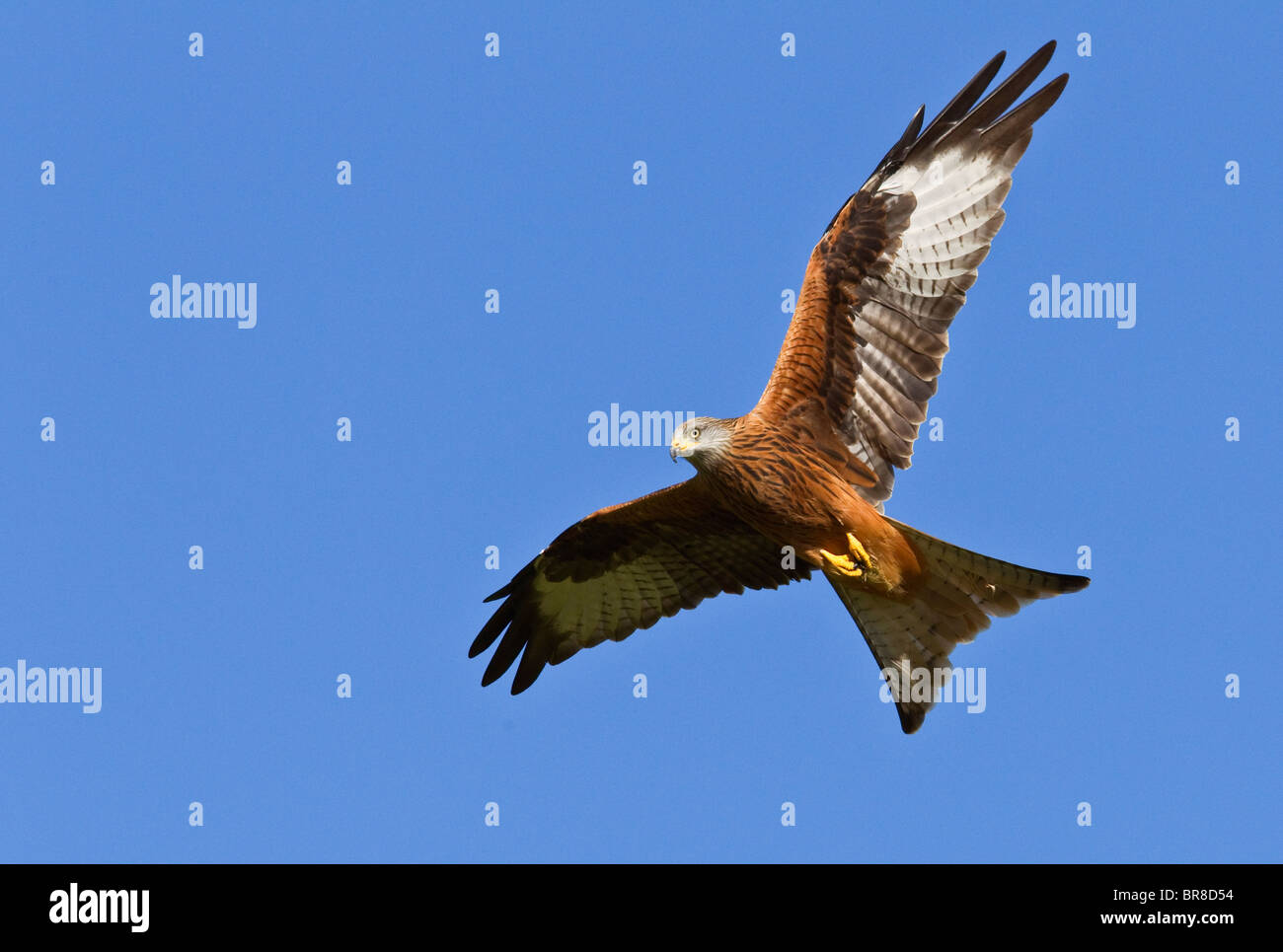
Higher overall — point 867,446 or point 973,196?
point 973,196

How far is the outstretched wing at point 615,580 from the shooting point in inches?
507

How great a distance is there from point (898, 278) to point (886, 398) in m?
0.80

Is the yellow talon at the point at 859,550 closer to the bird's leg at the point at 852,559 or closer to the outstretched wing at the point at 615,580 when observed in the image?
the bird's leg at the point at 852,559

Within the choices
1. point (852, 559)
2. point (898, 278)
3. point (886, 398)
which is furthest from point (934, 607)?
point (898, 278)

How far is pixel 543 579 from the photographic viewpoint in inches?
522

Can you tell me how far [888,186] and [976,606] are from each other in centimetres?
290

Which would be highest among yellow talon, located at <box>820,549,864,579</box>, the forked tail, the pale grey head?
the pale grey head

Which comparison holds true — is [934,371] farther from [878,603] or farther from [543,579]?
[543,579]

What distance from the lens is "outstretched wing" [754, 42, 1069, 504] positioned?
11.4 meters

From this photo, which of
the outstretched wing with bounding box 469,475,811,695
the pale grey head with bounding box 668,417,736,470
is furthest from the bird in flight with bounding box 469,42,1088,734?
the outstretched wing with bounding box 469,475,811,695

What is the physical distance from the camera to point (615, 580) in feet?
43.5

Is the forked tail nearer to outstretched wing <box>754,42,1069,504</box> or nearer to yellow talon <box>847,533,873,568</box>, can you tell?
yellow talon <box>847,533,873,568</box>

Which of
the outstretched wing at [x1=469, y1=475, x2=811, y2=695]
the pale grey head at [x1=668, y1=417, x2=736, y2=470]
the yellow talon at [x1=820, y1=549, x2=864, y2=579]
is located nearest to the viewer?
the pale grey head at [x1=668, y1=417, x2=736, y2=470]
